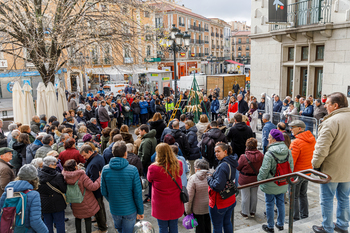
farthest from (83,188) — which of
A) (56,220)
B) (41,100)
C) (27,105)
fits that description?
(27,105)

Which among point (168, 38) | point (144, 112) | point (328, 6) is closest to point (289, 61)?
point (328, 6)

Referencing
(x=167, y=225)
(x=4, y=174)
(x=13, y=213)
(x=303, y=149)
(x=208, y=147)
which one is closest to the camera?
(x=13, y=213)

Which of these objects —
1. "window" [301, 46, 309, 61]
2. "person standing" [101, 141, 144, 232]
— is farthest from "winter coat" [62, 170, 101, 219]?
"window" [301, 46, 309, 61]

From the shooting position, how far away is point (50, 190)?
168 inches

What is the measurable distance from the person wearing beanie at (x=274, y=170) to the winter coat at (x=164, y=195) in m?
1.53

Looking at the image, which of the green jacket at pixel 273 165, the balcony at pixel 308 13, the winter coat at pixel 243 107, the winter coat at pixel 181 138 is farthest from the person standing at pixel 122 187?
the balcony at pixel 308 13

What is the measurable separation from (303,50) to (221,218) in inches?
472

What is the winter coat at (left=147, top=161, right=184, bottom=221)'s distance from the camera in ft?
12.5

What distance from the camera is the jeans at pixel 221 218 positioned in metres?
4.07

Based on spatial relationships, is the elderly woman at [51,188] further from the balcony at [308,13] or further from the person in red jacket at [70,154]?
the balcony at [308,13]

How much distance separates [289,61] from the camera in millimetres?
13984

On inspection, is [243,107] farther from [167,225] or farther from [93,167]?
[167,225]

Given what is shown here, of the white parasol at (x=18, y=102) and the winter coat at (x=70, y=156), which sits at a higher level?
the white parasol at (x=18, y=102)

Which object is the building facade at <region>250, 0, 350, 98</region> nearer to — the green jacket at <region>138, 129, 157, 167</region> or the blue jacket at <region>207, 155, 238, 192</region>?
the green jacket at <region>138, 129, 157, 167</region>
